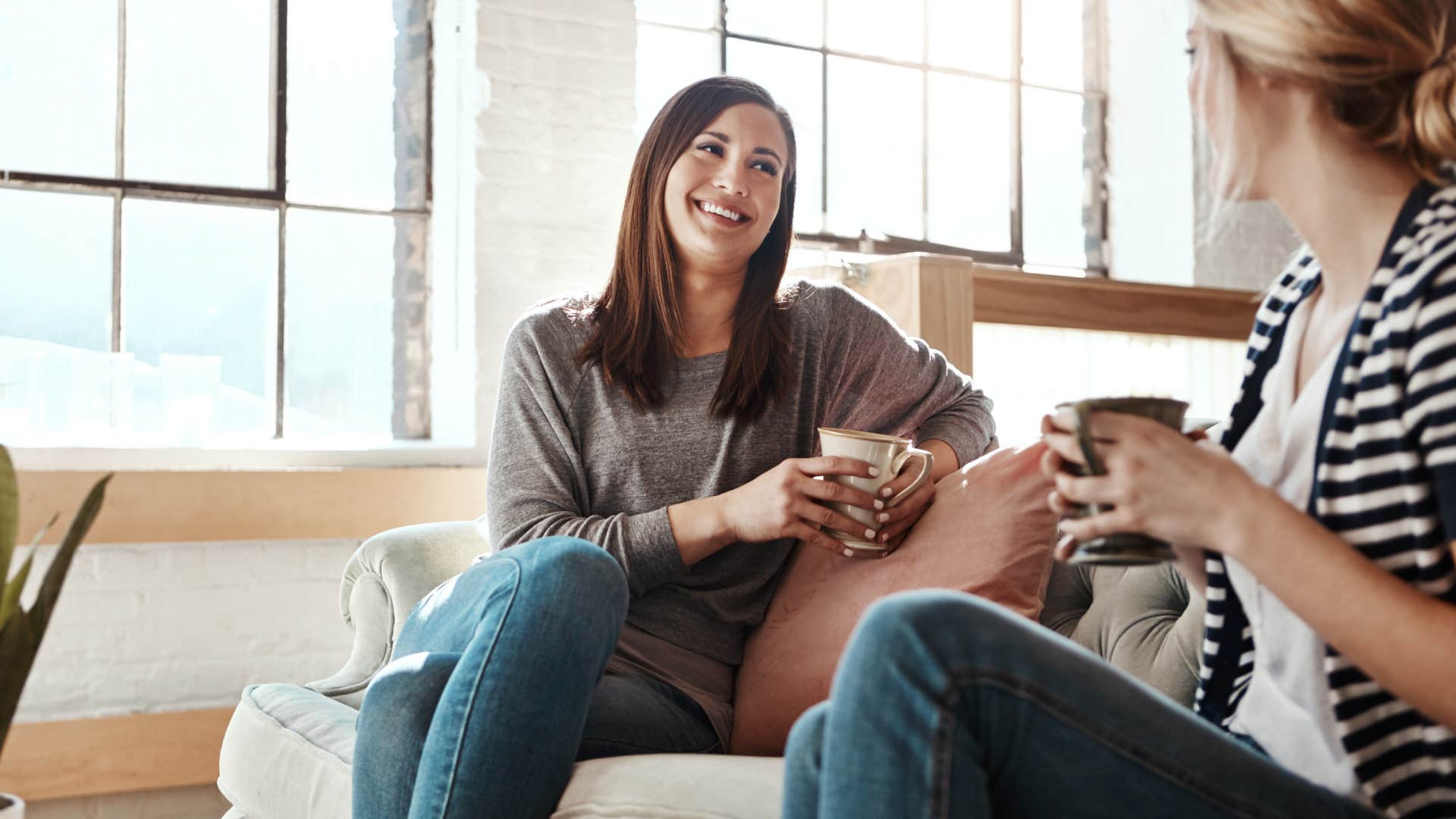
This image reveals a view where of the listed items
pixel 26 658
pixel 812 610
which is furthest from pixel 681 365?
pixel 26 658

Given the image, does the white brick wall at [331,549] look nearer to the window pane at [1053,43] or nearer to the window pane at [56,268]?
the window pane at [56,268]

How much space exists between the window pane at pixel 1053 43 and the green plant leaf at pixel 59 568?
336 centimetres

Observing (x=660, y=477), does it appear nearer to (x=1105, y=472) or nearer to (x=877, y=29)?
(x=1105, y=472)

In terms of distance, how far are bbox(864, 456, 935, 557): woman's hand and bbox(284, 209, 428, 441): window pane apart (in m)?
1.72

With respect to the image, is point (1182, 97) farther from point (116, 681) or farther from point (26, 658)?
point (26, 658)

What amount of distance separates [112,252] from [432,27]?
872 mm

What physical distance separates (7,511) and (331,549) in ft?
5.11

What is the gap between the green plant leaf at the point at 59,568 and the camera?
3.59 ft

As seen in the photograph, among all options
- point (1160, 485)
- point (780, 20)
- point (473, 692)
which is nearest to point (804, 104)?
point (780, 20)

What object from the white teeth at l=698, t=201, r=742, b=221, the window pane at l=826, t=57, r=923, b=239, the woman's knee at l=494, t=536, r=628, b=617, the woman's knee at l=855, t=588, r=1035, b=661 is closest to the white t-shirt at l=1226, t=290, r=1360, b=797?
the woman's knee at l=855, t=588, r=1035, b=661

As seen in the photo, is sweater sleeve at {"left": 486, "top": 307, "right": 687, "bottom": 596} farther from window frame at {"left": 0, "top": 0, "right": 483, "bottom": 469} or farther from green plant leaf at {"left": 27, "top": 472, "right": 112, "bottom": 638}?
window frame at {"left": 0, "top": 0, "right": 483, "bottom": 469}

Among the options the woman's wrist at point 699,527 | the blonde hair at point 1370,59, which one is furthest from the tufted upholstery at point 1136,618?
the blonde hair at point 1370,59

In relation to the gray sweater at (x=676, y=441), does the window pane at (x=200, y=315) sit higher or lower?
higher

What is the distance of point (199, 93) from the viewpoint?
111 inches
